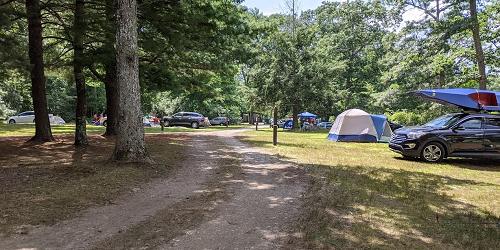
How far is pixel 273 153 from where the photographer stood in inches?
546

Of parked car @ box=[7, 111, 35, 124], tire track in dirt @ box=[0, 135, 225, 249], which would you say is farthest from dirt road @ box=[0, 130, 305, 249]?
parked car @ box=[7, 111, 35, 124]

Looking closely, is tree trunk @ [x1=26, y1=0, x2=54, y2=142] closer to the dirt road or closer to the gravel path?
the dirt road

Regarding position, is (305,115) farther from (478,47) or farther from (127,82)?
(127,82)

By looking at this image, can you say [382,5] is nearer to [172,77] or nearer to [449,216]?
[172,77]

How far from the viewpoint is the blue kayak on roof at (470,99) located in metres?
13.6

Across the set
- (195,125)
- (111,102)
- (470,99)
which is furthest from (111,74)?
(195,125)

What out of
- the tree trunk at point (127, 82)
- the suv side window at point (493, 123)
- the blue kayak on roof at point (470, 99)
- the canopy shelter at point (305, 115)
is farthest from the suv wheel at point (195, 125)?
the tree trunk at point (127, 82)

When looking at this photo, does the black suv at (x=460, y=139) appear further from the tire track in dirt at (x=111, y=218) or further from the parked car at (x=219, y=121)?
the parked car at (x=219, y=121)

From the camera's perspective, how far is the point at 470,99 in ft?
44.5

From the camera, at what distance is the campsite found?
5.25 m

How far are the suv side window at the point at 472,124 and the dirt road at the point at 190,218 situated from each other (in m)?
6.81

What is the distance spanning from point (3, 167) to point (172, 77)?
1020cm

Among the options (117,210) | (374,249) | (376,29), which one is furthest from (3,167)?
(376,29)

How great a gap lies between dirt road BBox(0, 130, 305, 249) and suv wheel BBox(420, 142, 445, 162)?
5.82m
